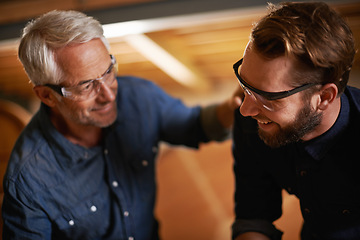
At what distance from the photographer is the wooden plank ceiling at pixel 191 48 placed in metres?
2.09

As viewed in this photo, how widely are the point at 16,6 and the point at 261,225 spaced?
197 cm

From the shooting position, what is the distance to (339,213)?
4.24ft

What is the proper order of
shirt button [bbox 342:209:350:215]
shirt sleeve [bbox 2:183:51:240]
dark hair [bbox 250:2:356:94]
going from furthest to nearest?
shirt sleeve [bbox 2:183:51:240]
shirt button [bbox 342:209:350:215]
dark hair [bbox 250:2:356:94]

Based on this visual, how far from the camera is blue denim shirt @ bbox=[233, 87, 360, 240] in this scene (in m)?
1.24

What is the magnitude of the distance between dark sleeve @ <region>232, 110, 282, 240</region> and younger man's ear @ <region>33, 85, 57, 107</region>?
2.74 ft

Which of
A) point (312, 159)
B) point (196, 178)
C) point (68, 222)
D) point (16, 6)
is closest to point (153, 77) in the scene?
point (196, 178)

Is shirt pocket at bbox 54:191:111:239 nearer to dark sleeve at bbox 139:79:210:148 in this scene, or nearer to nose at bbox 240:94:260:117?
dark sleeve at bbox 139:79:210:148

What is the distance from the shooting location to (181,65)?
396 centimetres

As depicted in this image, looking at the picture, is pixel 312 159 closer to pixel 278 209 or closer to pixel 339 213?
pixel 339 213

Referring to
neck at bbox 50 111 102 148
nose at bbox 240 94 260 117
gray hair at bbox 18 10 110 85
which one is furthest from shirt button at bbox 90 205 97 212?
nose at bbox 240 94 260 117

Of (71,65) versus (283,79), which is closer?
(283,79)

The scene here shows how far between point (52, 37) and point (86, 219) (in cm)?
85

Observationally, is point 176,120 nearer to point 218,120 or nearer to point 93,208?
point 218,120

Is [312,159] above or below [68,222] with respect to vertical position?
above
